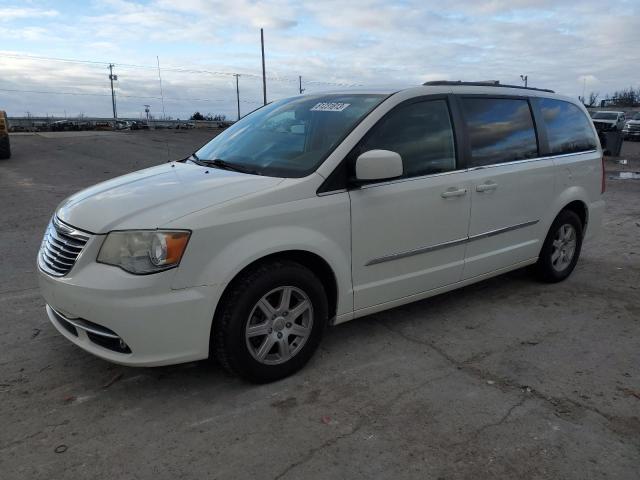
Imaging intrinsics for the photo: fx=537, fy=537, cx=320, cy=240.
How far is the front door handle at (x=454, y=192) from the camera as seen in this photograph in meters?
3.92

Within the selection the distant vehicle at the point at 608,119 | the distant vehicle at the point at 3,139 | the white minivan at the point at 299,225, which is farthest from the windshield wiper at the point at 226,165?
the distant vehicle at the point at 608,119

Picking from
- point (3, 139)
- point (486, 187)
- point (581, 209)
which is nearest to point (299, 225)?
point (486, 187)

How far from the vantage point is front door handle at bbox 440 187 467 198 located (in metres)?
3.92

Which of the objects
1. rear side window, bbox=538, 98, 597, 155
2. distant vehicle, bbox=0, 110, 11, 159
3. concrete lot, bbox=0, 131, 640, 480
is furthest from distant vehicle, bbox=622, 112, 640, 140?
concrete lot, bbox=0, 131, 640, 480

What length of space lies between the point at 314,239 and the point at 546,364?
1779 mm

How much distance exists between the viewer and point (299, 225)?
3.20m

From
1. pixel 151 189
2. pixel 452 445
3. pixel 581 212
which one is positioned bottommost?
pixel 452 445

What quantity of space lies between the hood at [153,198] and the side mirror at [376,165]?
1.65ft

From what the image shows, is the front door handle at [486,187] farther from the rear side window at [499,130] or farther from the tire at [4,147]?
the tire at [4,147]

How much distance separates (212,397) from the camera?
10.2 feet

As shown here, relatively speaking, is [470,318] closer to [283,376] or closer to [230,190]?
[283,376]

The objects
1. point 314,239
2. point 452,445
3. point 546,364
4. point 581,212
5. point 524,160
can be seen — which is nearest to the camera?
point 452,445

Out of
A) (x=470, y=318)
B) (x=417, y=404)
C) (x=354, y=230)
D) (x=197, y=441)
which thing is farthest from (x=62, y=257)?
(x=470, y=318)

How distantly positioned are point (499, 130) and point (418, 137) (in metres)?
0.99
